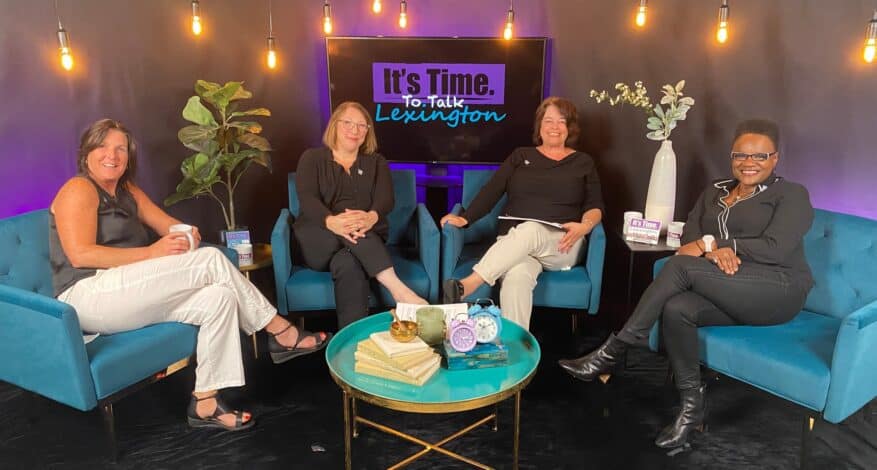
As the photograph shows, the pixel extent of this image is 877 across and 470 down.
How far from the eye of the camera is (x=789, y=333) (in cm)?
A: 229

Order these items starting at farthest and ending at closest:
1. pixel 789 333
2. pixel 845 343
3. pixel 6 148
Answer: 1. pixel 6 148
2. pixel 789 333
3. pixel 845 343

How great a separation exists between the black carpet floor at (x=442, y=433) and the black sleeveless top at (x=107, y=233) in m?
0.60

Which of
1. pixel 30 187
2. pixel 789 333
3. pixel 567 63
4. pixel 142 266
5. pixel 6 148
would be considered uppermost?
pixel 567 63

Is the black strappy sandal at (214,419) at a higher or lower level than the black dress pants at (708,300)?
lower

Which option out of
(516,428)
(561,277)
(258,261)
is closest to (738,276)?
(561,277)

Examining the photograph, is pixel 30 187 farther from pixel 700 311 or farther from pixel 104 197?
pixel 700 311

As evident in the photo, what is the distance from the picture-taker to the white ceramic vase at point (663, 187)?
3078 millimetres

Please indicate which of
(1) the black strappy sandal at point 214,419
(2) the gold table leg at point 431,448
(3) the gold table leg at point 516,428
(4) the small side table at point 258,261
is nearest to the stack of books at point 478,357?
(3) the gold table leg at point 516,428

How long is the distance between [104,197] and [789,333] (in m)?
2.68

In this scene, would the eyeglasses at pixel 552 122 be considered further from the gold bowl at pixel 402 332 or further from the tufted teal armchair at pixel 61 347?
the tufted teal armchair at pixel 61 347

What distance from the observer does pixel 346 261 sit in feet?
9.43

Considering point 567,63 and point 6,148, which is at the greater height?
point 567,63

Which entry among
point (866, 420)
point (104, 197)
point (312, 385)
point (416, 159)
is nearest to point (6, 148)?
point (104, 197)

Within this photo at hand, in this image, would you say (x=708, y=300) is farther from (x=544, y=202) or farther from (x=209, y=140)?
(x=209, y=140)
